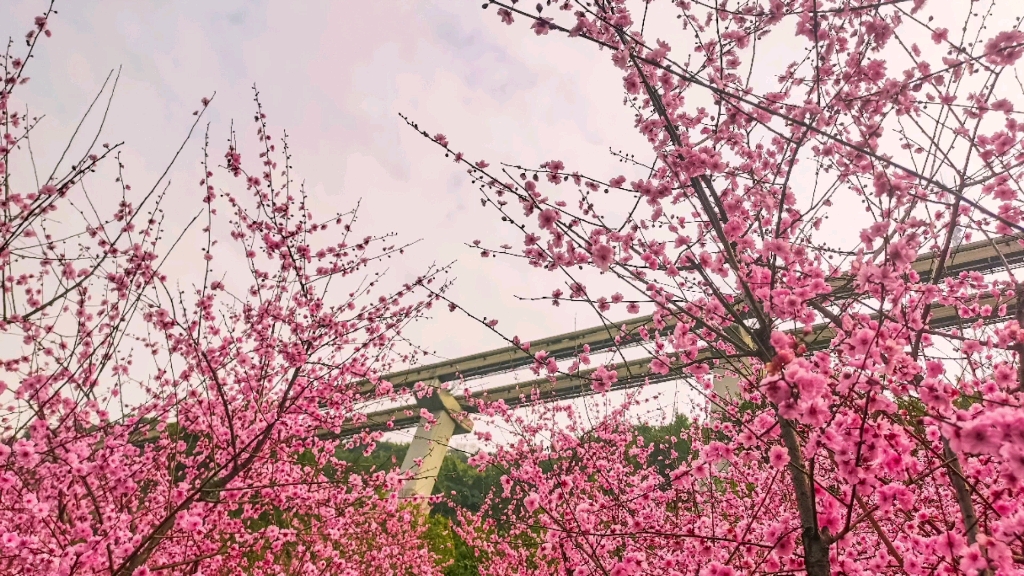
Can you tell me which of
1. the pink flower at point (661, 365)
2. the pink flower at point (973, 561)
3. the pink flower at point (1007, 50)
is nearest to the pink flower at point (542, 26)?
the pink flower at point (661, 365)

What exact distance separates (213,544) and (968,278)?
30.5 feet

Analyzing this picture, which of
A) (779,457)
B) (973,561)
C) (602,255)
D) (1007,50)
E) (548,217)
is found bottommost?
(973,561)

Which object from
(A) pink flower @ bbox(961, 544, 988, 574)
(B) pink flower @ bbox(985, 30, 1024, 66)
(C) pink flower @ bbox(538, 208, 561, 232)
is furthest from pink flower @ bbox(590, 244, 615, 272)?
(B) pink flower @ bbox(985, 30, 1024, 66)

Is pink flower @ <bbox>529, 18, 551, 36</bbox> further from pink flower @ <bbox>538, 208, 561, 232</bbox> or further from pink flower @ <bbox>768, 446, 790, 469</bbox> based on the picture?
pink flower @ <bbox>768, 446, 790, 469</bbox>

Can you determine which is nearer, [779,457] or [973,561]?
[973,561]

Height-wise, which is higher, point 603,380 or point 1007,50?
point 1007,50

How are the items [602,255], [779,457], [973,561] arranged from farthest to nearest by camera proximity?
1. [602,255]
2. [779,457]
3. [973,561]

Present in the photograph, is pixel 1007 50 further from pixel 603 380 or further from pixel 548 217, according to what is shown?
pixel 603 380

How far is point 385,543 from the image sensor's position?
1281cm

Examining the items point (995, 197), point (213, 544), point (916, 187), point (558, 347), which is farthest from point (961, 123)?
point (558, 347)

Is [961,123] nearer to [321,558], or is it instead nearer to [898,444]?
[898,444]

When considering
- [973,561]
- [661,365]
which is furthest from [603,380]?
[973,561]

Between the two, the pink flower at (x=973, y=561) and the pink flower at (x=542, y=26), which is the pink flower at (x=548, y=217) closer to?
the pink flower at (x=542, y=26)

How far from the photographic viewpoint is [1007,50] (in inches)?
130
